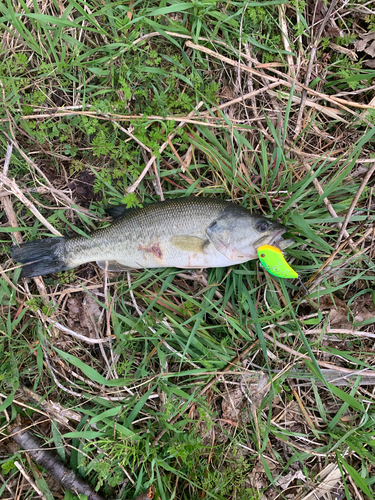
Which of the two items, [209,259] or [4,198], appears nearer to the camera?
[209,259]

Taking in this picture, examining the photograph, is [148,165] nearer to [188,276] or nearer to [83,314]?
[188,276]

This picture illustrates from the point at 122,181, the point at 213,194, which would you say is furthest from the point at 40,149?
the point at 213,194

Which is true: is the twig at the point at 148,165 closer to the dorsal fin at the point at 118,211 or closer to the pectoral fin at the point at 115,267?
the dorsal fin at the point at 118,211

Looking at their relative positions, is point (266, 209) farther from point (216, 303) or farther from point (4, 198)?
point (4, 198)

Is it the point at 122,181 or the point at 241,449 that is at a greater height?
the point at 122,181

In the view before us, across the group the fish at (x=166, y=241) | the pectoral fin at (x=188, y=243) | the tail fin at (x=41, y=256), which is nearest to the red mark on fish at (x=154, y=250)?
the fish at (x=166, y=241)

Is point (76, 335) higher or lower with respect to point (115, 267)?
lower

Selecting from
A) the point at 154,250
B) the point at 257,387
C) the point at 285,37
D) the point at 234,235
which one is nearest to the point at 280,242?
the point at 234,235
